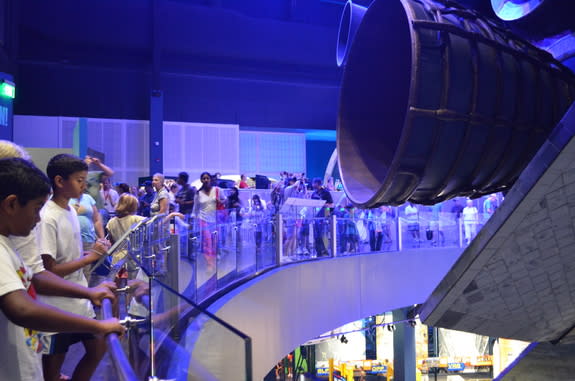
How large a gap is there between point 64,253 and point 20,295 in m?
1.14

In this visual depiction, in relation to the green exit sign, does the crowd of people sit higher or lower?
lower

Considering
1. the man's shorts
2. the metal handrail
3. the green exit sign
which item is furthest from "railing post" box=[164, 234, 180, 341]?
the green exit sign

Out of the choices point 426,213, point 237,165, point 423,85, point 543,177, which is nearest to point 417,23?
point 423,85

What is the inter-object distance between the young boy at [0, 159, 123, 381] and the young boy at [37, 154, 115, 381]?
0.86 meters

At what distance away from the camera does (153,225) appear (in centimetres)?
442

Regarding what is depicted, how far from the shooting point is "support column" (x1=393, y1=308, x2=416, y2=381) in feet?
41.3


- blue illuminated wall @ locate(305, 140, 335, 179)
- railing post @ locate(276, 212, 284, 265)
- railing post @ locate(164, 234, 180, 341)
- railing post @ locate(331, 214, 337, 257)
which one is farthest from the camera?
blue illuminated wall @ locate(305, 140, 335, 179)

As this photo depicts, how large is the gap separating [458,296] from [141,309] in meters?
2.55

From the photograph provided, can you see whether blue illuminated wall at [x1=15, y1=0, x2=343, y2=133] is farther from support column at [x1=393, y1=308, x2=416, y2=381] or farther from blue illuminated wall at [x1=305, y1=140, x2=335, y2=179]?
support column at [x1=393, y1=308, x2=416, y2=381]

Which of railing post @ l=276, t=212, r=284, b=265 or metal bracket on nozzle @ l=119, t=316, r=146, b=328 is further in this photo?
railing post @ l=276, t=212, r=284, b=265

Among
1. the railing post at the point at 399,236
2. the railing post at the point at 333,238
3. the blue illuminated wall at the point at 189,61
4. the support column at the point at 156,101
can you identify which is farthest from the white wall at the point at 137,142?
the railing post at the point at 333,238

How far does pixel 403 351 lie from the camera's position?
12.7m

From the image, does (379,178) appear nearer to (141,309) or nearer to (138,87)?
(141,309)

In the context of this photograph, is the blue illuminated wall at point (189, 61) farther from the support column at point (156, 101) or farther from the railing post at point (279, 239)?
the railing post at point (279, 239)
